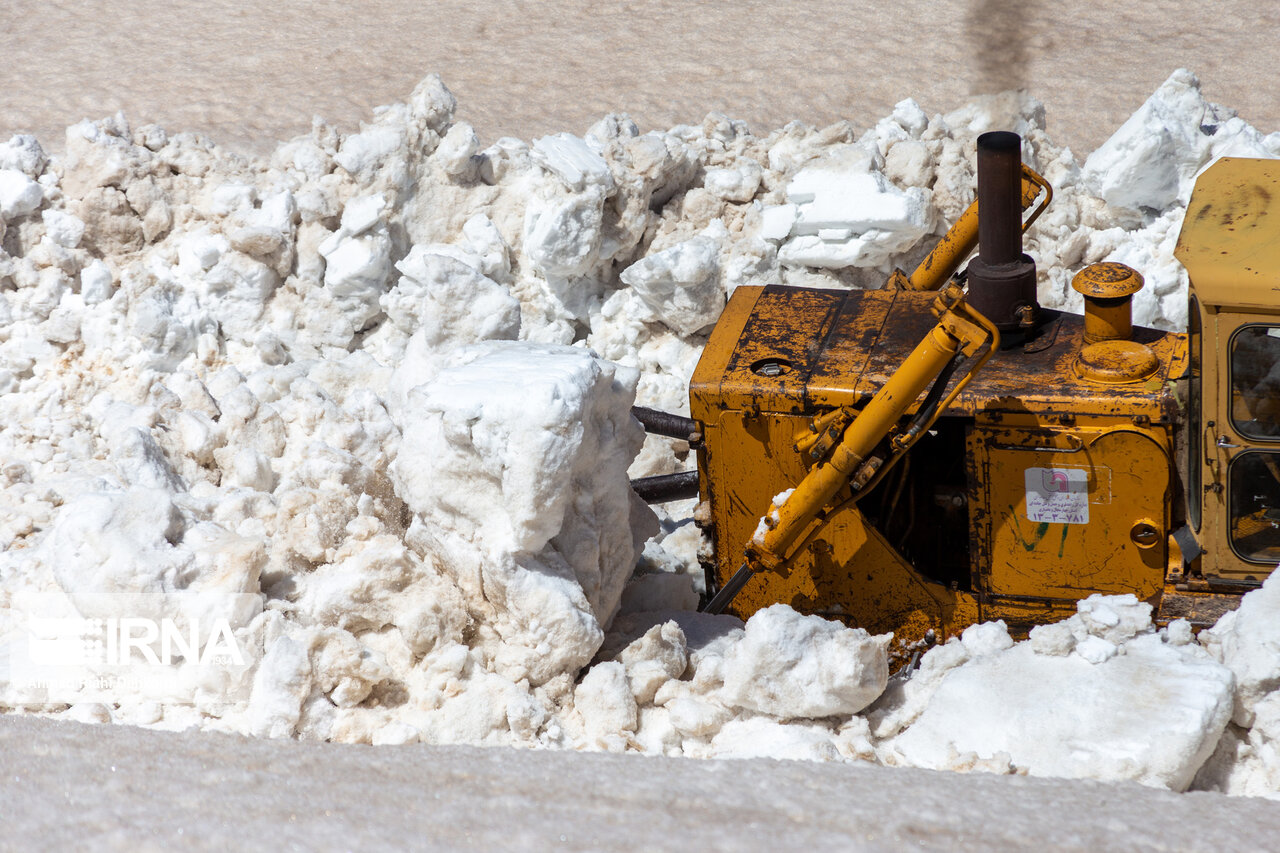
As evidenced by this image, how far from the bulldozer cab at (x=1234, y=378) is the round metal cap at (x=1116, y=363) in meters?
0.21

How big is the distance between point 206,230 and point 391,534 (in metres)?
3.13

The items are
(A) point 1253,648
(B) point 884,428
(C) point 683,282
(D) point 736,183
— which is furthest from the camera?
(D) point 736,183

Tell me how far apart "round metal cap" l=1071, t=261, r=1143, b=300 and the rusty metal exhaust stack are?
0.18 meters

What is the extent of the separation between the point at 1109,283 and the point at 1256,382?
0.64 metres

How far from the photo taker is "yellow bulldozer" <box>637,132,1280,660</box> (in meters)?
3.86

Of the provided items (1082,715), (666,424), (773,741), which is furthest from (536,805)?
(666,424)

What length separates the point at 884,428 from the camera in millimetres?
4043

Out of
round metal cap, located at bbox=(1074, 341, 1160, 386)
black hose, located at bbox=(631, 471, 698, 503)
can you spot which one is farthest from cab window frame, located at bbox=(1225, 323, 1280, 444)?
black hose, located at bbox=(631, 471, 698, 503)

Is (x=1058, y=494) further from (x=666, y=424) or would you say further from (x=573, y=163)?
(x=573, y=163)

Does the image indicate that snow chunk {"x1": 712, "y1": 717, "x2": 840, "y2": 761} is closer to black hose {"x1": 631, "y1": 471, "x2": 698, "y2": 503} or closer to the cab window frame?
black hose {"x1": 631, "y1": 471, "x2": 698, "y2": 503}

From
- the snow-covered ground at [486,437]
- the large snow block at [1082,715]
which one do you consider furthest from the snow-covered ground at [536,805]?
the snow-covered ground at [486,437]

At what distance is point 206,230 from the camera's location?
670cm

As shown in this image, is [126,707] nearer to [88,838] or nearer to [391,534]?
[391,534]

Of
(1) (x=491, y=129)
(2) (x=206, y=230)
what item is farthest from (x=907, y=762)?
(1) (x=491, y=129)
